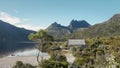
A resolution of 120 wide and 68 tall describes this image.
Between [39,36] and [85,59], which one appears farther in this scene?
[39,36]

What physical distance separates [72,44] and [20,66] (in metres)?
59.8

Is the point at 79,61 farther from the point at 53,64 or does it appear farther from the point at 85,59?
the point at 53,64

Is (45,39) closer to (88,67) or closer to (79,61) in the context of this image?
(79,61)

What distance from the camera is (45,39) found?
40656 mm

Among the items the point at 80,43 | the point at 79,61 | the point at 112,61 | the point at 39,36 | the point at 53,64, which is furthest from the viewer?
the point at 80,43

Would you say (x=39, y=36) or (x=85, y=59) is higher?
(x=39, y=36)

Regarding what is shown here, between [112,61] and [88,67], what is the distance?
21629 millimetres

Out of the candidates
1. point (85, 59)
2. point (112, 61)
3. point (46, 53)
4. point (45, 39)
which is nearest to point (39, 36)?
point (45, 39)

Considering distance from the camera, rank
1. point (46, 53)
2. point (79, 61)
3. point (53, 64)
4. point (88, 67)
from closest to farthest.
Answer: point (53, 64) < point (88, 67) < point (79, 61) < point (46, 53)

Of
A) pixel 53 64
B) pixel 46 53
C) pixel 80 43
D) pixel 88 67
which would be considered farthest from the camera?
pixel 80 43

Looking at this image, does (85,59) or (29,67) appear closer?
(29,67)

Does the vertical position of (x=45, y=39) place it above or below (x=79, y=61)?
above

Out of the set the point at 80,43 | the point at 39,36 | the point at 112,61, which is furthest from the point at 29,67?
the point at 80,43

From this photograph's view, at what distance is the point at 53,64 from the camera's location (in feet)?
88.0
